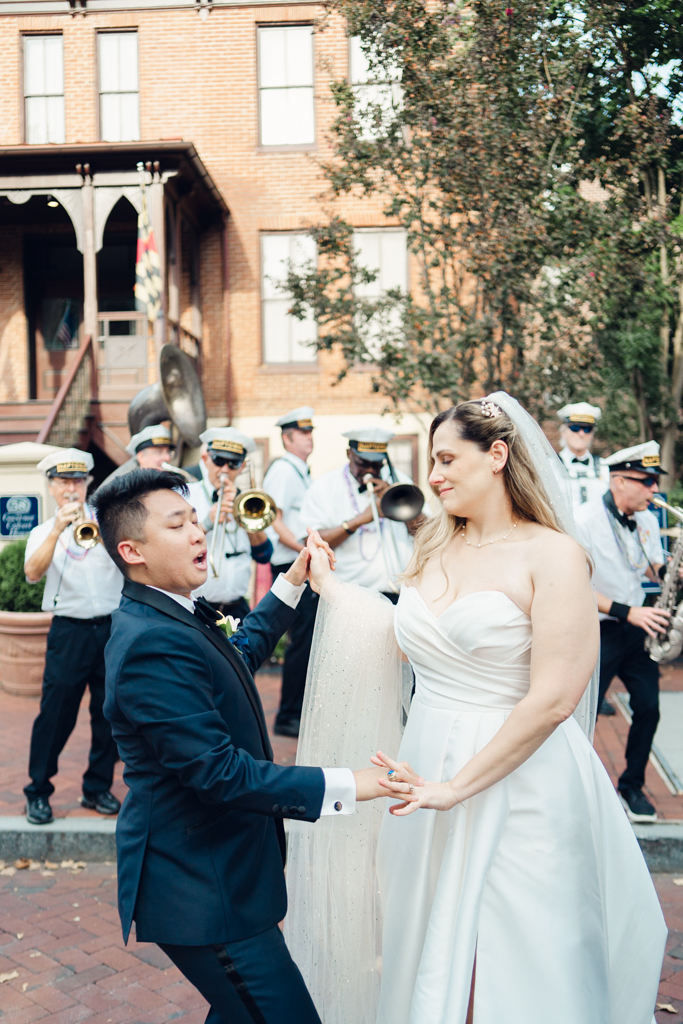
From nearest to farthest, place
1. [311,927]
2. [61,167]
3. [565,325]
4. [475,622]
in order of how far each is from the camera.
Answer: [475,622]
[311,927]
[565,325]
[61,167]

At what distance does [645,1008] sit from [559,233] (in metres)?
6.96

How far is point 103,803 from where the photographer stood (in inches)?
202

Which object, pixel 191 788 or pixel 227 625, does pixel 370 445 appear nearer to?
pixel 227 625

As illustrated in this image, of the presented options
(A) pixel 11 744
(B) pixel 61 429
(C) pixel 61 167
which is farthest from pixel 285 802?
(C) pixel 61 167

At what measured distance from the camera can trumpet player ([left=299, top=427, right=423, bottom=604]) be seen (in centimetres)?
593

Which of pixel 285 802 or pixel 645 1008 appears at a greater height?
pixel 285 802

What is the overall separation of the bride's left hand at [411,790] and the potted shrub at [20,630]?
5895 millimetres

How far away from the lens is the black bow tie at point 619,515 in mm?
5160

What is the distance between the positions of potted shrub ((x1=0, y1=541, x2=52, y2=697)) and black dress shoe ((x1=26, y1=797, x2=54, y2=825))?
8.91 feet

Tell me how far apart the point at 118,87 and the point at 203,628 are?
11327 mm

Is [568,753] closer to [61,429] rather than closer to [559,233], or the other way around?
[559,233]

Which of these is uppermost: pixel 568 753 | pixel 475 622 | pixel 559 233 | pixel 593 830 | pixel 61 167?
pixel 61 167

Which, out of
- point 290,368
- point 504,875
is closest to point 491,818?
point 504,875

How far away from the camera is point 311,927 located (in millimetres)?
2715
